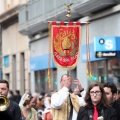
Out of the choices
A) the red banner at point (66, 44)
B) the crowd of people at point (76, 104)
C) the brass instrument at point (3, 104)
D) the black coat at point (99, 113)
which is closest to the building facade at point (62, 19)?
the red banner at point (66, 44)

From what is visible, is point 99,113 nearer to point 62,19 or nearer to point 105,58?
point 105,58

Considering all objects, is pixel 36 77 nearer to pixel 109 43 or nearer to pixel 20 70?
pixel 20 70

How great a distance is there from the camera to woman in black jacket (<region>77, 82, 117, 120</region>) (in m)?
9.64

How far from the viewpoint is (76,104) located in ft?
39.1

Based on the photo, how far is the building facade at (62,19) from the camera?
24609mm

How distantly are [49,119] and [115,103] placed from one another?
3.40m

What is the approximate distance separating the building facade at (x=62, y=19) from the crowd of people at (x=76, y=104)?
34.6ft

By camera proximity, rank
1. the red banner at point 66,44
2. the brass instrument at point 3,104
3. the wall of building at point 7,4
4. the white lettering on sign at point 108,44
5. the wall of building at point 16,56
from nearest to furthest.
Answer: the brass instrument at point 3,104 < the red banner at point 66,44 < the white lettering on sign at point 108,44 < the wall of building at point 16,56 < the wall of building at point 7,4

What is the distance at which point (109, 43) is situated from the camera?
22.4 meters

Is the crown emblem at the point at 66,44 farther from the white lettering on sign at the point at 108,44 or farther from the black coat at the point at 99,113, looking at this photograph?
the white lettering on sign at the point at 108,44

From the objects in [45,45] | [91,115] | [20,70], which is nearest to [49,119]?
[91,115]

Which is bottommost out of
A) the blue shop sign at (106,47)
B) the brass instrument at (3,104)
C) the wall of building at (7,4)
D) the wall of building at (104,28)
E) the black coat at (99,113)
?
the black coat at (99,113)

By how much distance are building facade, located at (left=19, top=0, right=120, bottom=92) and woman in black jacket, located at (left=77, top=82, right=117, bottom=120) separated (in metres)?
14.0

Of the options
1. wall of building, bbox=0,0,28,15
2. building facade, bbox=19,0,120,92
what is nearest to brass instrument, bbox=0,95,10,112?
building facade, bbox=19,0,120,92
